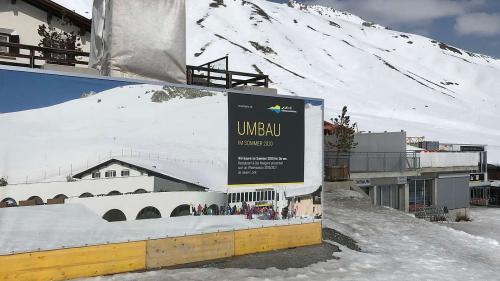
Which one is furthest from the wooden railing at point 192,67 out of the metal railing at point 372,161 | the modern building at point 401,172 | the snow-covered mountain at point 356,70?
the snow-covered mountain at point 356,70

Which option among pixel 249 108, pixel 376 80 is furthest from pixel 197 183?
pixel 376 80

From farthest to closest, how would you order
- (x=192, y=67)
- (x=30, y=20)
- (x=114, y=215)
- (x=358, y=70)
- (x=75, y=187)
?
Answer: 1. (x=358, y=70)
2. (x=30, y=20)
3. (x=192, y=67)
4. (x=114, y=215)
5. (x=75, y=187)

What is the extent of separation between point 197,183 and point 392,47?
194610 millimetres

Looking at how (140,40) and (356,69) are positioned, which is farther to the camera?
(356,69)

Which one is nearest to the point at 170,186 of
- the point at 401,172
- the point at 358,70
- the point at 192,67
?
the point at 192,67

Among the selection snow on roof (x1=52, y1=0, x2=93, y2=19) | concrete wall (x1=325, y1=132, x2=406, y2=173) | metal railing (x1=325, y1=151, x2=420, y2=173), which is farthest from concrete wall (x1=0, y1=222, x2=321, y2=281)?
snow on roof (x1=52, y1=0, x2=93, y2=19)

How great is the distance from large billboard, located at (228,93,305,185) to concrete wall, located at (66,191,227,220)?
709mm

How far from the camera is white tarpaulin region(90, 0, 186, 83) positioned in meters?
10.6

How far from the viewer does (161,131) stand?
9562mm

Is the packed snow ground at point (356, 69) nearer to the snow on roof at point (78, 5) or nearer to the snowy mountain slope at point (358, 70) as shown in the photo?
the snowy mountain slope at point (358, 70)

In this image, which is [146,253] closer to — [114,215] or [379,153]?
[114,215]

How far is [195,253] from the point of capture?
9.89 meters

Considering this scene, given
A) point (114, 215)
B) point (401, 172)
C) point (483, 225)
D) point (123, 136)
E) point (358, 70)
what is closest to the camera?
point (114, 215)

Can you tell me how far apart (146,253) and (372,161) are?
21.5 metres
